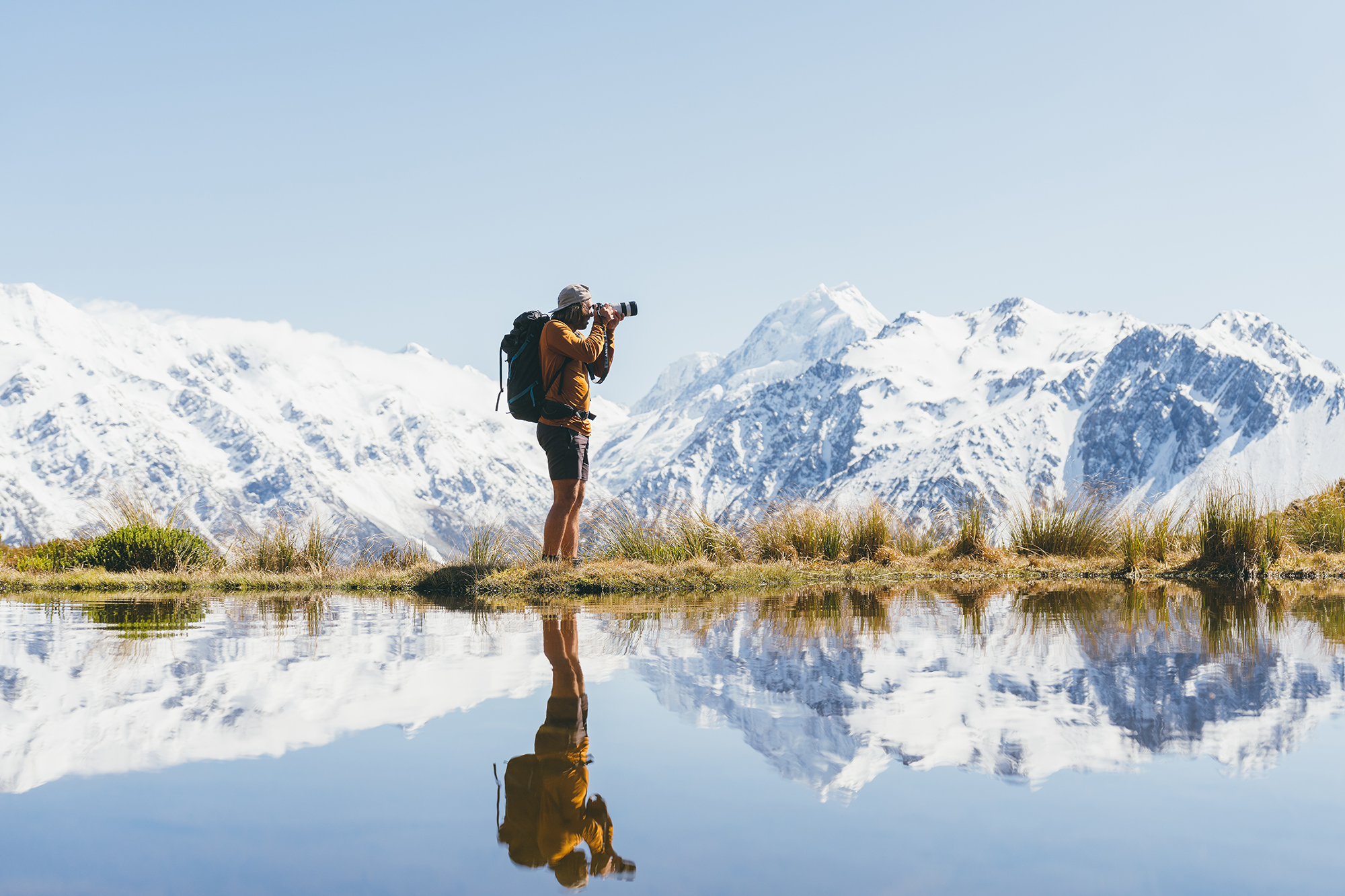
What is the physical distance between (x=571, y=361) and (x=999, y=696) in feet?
17.0

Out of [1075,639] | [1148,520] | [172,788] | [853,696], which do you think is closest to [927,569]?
[1148,520]

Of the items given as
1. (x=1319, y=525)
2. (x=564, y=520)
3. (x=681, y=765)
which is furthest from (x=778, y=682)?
(x=1319, y=525)

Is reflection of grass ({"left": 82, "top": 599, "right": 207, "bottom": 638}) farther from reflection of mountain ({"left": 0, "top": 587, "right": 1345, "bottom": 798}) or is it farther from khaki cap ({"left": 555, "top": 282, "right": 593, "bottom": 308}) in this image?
khaki cap ({"left": 555, "top": 282, "right": 593, "bottom": 308})

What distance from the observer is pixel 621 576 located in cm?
827

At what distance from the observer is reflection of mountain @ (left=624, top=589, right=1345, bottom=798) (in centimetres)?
274

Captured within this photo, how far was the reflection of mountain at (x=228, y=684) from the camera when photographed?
117 inches

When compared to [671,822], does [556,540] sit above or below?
above

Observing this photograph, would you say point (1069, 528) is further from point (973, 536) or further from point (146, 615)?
point (146, 615)

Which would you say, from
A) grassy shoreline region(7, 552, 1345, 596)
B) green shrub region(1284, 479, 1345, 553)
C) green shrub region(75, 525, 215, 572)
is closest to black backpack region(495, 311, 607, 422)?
grassy shoreline region(7, 552, 1345, 596)

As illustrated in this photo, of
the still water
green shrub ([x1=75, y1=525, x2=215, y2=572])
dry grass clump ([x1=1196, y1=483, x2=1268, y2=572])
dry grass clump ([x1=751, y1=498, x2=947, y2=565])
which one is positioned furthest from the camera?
dry grass clump ([x1=751, y1=498, x2=947, y2=565])

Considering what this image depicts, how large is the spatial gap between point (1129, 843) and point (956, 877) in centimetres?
42

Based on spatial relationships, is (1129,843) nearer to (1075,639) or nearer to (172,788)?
(172,788)

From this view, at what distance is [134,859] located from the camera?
2096 mm

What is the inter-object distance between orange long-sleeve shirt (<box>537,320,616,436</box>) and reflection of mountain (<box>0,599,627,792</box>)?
239 centimetres
